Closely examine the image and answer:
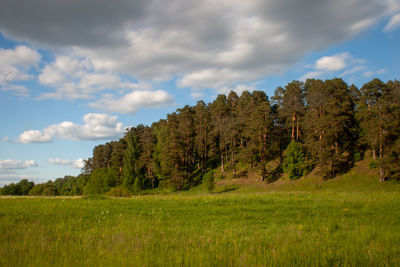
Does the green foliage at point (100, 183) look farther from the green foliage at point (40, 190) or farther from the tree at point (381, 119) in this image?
the tree at point (381, 119)

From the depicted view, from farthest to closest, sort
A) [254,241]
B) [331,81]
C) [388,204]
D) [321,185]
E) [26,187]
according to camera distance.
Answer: [26,187]
[331,81]
[321,185]
[388,204]
[254,241]

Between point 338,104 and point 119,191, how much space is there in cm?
4534

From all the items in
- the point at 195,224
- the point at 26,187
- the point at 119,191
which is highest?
the point at 195,224

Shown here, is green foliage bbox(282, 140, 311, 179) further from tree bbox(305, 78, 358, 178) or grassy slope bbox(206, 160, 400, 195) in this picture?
tree bbox(305, 78, 358, 178)

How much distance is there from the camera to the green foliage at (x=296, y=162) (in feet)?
176

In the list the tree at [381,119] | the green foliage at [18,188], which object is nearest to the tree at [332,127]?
the tree at [381,119]

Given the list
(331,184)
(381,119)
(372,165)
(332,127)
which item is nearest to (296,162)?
(331,184)

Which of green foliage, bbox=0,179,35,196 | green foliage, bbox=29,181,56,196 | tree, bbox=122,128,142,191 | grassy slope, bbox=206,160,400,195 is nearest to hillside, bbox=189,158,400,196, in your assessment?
grassy slope, bbox=206,160,400,195

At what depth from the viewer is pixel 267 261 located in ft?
18.2

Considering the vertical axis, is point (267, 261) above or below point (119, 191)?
above

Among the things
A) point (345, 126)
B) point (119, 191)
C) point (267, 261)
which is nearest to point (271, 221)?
point (267, 261)

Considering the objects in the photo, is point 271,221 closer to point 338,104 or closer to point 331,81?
point 338,104

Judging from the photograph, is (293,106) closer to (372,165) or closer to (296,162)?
(296,162)

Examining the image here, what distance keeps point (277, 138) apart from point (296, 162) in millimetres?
10370
